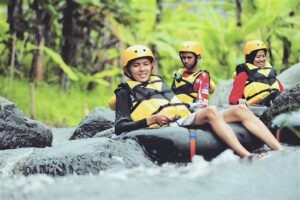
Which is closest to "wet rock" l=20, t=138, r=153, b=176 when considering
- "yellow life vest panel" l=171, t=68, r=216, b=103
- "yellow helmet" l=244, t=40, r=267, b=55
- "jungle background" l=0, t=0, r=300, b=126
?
"yellow life vest panel" l=171, t=68, r=216, b=103

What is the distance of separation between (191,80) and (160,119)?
182 cm

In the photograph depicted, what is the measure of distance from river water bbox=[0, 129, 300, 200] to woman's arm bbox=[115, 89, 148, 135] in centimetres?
147

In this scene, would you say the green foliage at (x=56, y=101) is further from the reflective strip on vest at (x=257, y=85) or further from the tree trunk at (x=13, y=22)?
the reflective strip on vest at (x=257, y=85)

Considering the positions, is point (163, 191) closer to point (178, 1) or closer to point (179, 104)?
point (179, 104)

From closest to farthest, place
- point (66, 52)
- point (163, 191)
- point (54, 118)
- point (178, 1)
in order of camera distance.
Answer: point (163, 191), point (54, 118), point (66, 52), point (178, 1)

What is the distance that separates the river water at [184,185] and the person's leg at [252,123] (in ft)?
4.25

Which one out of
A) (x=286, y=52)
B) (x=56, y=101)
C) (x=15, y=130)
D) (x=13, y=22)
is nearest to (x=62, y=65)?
(x=56, y=101)

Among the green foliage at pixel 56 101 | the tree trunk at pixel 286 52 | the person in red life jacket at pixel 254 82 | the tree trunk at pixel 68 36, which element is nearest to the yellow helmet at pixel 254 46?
the person in red life jacket at pixel 254 82

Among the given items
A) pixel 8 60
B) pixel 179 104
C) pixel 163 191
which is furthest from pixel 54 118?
pixel 163 191

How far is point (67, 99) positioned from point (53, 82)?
108 cm

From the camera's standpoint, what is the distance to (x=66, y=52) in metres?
12.3

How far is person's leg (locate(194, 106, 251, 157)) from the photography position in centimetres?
458

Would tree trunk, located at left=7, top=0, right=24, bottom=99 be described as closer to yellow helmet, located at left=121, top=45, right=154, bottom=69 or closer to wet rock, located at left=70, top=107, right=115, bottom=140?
wet rock, located at left=70, top=107, right=115, bottom=140

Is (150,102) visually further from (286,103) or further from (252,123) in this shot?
(286,103)
